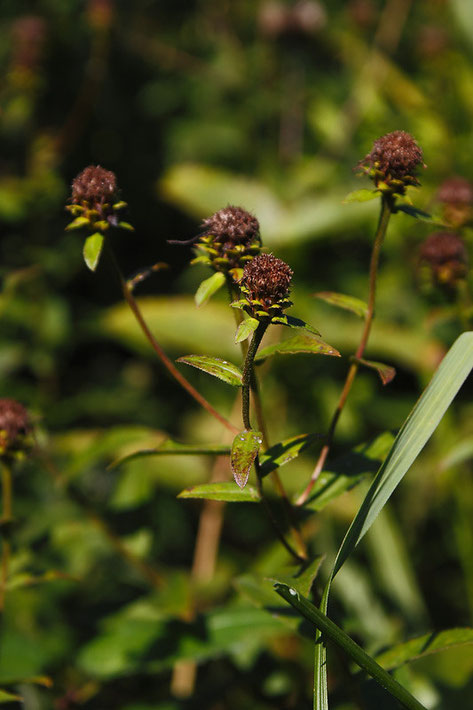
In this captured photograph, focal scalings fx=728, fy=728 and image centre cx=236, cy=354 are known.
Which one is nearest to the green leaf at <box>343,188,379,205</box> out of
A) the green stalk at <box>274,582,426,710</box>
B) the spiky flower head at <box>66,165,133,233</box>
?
the spiky flower head at <box>66,165,133,233</box>

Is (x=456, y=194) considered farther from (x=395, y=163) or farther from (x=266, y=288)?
(x=266, y=288)

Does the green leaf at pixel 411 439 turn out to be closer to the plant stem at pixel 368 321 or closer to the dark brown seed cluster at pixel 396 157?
the plant stem at pixel 368 321

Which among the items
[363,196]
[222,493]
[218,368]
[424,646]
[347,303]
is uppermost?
[363,196]

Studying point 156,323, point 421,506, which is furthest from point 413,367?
point 156,323

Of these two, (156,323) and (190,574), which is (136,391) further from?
(190,574)

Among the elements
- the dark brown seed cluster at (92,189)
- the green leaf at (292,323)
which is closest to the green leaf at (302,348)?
the green leaf at (292,323)

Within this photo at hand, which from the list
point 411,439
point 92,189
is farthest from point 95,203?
point 411,439
